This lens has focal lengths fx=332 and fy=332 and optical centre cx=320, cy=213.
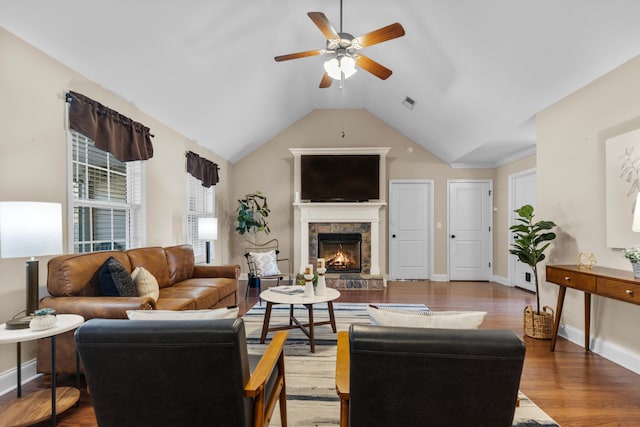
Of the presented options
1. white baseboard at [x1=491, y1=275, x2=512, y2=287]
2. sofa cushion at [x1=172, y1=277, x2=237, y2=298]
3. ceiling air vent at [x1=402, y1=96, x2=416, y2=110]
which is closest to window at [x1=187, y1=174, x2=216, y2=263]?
sofa cushion at [x1=172, y1=277, x2=237, y2=298]

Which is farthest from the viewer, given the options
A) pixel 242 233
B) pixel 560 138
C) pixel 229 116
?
Result: pixel 242 233

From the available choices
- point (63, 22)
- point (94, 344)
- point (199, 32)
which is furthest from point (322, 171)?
point (94, 344)

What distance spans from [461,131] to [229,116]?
3.54 meters

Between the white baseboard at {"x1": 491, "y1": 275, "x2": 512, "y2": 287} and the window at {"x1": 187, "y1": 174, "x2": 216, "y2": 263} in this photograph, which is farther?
the white baseboard at {"x1": 491, "y1": 275, "x2": 512, "y2": 287}

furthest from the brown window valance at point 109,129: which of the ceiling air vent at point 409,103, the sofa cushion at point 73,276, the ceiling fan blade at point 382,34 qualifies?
the ceiling air vent at point 409,103

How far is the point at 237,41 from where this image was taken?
3.53m

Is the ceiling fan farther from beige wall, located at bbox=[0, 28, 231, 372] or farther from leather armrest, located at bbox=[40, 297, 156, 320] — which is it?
leather armrest, located at bbox=[40, 297, 156, 320]

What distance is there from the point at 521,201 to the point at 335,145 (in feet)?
11.5

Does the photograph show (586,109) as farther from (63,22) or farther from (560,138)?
(63,22)

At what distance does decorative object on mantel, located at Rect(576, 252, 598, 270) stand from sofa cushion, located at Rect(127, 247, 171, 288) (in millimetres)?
4009

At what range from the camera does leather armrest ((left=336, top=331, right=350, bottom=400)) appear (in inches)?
49.0

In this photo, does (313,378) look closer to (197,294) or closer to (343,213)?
(197,294)

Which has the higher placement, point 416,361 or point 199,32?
point 199,32

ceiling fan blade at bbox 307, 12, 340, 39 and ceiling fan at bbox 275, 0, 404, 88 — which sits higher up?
ceiling fan blade at bbox 307, 12, 340, 39
